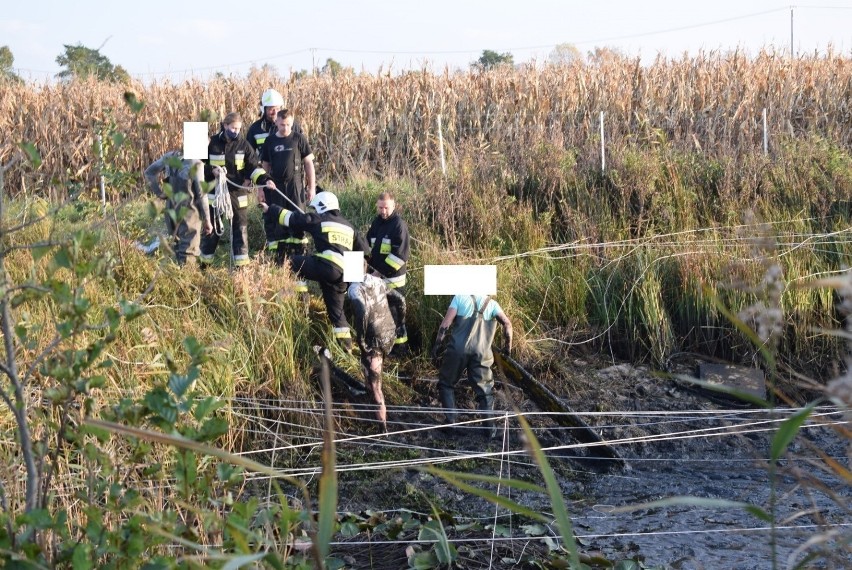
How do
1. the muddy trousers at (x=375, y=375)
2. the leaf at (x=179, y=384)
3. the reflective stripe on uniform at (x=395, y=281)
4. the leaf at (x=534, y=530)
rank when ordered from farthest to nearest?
the reflective stripe on uniform at (x=395, y=281) < the muddy trousers at (x=375, y=375) < the leaf at (x=534, y=530) < the leaf at (x=179, y=384)

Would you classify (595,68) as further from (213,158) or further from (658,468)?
(658,468)

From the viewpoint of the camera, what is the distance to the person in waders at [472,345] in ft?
26.7

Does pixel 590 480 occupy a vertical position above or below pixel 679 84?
below

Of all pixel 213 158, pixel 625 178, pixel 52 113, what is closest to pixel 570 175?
pixel 625 178

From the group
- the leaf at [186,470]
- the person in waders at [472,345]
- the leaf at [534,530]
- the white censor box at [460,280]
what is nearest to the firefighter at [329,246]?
the white censor box at [460,280]

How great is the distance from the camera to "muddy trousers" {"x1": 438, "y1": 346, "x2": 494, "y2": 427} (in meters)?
8.21

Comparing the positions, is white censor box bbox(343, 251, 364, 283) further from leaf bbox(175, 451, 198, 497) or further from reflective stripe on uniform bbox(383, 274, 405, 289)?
leaf bbox(175, 451, 198, 497)

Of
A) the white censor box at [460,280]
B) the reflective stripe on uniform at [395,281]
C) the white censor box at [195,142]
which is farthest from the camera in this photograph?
the white censor box at [195,142]

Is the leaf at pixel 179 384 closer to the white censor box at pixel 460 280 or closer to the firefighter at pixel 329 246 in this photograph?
the white censor box at pixel 460 280

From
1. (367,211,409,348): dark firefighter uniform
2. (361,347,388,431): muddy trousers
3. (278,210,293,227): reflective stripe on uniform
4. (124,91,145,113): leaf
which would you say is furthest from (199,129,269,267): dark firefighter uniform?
(124,91,145,113): leaf

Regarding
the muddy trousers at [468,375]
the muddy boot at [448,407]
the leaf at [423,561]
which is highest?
the muddy trousers at [468,375]

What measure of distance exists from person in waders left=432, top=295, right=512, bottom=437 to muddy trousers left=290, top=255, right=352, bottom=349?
86cm

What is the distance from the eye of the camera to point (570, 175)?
38.3ft

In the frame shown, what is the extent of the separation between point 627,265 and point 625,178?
1.75 m
